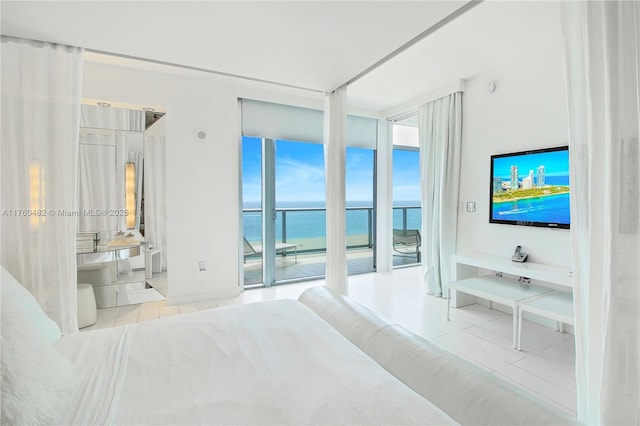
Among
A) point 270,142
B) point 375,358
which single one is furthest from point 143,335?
point 270,142

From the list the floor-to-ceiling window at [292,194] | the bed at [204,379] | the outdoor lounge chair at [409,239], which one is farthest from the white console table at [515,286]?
the outdoor lounge chair at [409,239]

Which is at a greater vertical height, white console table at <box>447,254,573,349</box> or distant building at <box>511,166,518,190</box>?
distant building at <box>511,166,518,190</box>

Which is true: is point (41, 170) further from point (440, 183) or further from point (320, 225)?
point (320, 225)

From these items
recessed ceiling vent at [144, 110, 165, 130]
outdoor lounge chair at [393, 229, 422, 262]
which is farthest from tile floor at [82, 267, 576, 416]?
recessed ceiling vent at [144, 110, 165, 130]

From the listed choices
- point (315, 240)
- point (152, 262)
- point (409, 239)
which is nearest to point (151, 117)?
point (152, 262)

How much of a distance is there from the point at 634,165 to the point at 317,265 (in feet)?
16.1

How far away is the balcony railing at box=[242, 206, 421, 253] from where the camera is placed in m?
5.71

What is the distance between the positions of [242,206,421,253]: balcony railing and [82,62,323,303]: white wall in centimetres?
149

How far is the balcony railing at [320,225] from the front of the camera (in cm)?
571

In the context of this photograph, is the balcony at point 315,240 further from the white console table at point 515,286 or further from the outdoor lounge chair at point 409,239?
the white console table at point 515,286

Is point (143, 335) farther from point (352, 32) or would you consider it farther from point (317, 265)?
point (317, 265)

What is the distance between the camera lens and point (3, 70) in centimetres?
238

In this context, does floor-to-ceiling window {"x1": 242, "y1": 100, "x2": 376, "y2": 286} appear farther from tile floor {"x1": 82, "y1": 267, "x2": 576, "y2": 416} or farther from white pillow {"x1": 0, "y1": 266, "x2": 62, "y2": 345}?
white pillow {"x1": 0, "y1": 266, "x2": 62, "y2": 345}

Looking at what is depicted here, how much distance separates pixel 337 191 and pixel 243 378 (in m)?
2.68
